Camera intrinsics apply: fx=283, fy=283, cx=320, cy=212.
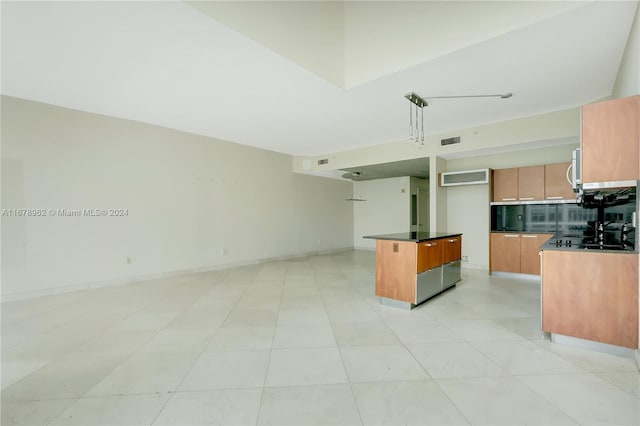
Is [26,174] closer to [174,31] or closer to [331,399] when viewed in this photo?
[174,31]

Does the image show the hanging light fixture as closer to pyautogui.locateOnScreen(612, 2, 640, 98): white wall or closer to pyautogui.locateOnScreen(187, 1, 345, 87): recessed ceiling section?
pyautogui.locateOnScreen(187, 1, 345, 87): recessed ceiling section

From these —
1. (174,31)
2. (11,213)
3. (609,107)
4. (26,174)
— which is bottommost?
(11,213)

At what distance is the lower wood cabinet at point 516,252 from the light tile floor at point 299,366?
1.54m

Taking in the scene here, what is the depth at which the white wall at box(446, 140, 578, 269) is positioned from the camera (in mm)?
5867

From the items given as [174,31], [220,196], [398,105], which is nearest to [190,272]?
[220,196]

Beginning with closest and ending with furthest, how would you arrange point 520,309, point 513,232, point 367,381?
point 367,381
point 520,309
point 513,232

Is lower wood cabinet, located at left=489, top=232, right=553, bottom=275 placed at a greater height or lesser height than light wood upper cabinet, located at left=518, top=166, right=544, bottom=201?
lesser

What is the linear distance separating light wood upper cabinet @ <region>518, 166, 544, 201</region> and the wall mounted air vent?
1.92 feet

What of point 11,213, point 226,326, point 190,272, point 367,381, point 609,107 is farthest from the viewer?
point 190,272

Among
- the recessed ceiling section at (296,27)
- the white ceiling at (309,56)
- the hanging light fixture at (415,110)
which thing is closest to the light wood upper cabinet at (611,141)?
the white ceiling at (309,56)

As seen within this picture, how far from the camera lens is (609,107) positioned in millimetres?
2352

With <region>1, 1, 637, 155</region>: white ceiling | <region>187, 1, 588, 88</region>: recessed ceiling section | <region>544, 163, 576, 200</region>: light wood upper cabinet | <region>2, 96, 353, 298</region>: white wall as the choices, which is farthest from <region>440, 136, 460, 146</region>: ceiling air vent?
<region>2, 96, 353, 298</region>: white wall

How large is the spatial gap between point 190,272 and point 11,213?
2.87 m

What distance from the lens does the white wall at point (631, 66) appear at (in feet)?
8.02
